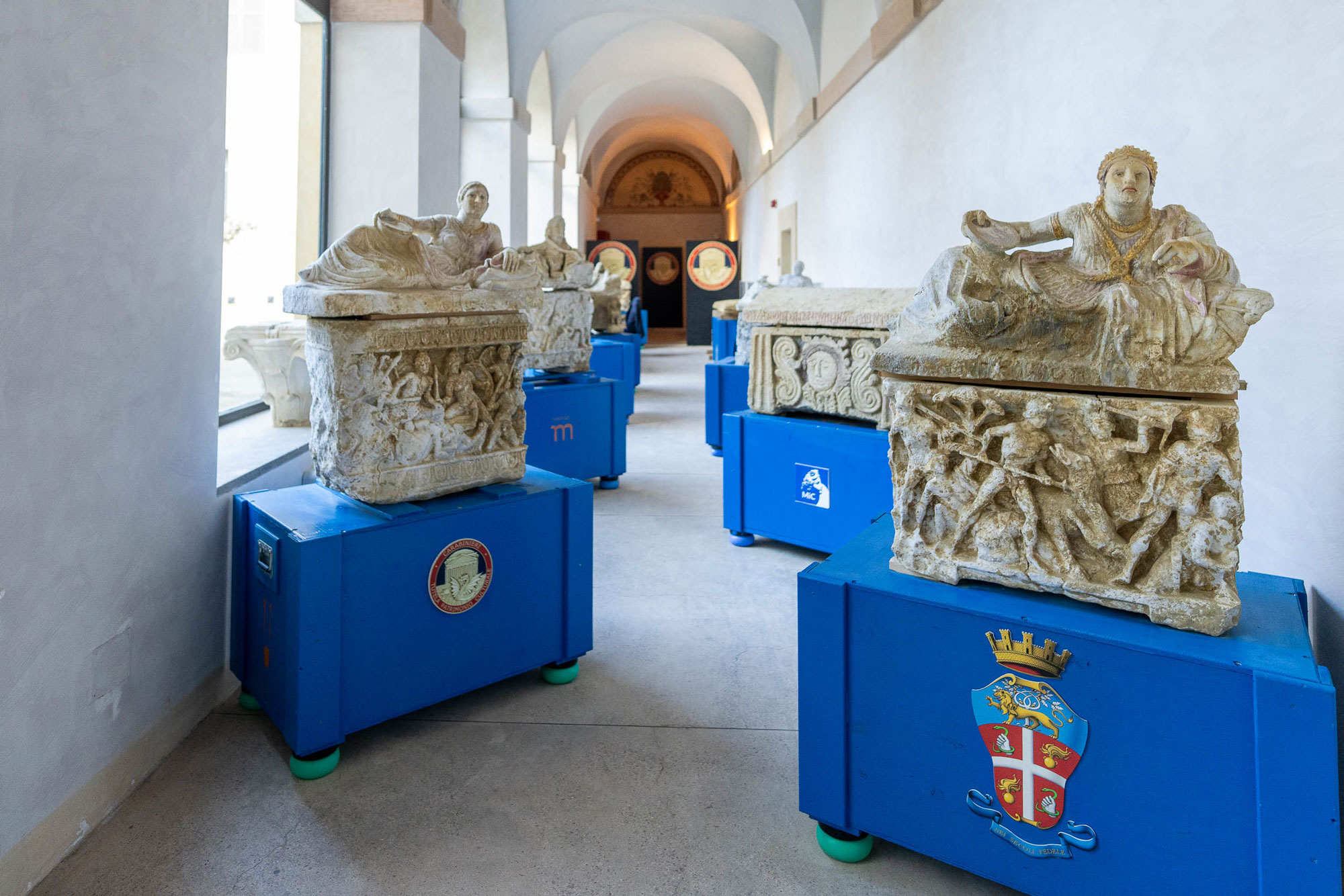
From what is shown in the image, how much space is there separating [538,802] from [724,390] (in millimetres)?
5094

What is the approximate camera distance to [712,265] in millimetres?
18641

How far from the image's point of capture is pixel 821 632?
2244 mm

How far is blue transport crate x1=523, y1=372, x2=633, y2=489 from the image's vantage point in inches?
234

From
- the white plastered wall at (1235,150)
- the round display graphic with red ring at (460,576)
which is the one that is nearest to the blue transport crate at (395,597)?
the round display graphic with red ring at (460,576)

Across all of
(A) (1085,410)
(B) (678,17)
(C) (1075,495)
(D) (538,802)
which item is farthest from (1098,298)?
(B) (678,17)

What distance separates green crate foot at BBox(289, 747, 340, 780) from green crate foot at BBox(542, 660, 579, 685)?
0.84 meters

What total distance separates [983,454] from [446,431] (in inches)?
74.8

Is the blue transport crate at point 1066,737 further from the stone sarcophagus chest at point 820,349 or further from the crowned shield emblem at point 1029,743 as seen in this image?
the stone sarcophagus chest at point 820,349

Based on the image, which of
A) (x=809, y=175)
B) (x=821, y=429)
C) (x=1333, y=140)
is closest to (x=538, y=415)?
(x=821, y=429)

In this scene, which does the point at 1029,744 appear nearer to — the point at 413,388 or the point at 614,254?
the point at 413,388

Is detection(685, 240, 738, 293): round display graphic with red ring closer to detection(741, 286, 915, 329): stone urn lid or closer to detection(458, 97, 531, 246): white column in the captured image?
detection(458, 97, 531, 246): white column

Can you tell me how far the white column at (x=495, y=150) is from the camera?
9570mm

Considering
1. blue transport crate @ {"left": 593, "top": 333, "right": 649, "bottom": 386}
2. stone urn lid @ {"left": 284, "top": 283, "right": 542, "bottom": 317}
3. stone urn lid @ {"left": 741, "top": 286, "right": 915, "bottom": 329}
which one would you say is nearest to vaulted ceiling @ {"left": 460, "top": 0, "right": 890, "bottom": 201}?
blue transport crate @ {"left": 593, "top": 333, "right": 649, "bottom": 386}

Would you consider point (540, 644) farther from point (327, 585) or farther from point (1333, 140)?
point (1333, 140)
